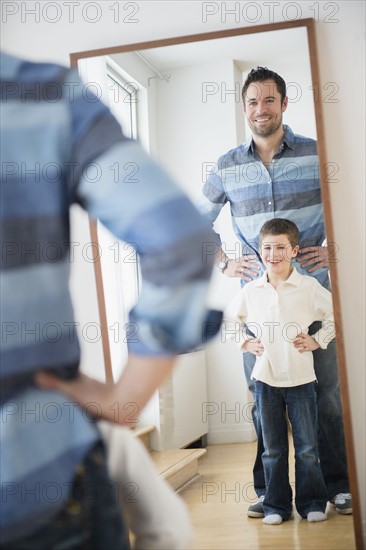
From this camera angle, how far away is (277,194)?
2.41 metres

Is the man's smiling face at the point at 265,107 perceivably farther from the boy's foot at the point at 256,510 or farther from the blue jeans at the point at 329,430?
the boy's foot at the point at 256,510

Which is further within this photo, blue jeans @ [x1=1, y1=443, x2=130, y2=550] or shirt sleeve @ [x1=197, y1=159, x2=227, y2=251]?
shirt sleeve @ [x1=197, y1=159, x2=227, y2=251]

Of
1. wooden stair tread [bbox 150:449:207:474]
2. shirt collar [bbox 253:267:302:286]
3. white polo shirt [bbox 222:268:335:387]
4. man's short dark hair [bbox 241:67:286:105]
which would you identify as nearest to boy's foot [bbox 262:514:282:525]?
wooden stair tread [bbox 150:449:207:474]

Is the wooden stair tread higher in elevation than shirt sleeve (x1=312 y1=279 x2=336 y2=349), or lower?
lower

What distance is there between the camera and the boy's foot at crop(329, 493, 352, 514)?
238cm

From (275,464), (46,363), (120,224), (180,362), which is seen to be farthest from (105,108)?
(275,464)

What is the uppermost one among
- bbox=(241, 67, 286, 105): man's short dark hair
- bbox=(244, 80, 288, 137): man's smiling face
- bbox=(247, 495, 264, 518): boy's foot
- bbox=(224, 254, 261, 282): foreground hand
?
bbox=(241, 67, 286, 105): man's short dark hair

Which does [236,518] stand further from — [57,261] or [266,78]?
[57,261]

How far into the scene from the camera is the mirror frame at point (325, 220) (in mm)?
2371

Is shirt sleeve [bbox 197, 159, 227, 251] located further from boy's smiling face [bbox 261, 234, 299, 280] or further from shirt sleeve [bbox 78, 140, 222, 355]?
shirt sleeve [bbox 78, 140, 222, 355]

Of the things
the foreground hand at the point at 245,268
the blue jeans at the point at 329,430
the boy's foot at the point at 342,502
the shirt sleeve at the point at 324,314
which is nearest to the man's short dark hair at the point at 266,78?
the foreground hand at the point at 245,268

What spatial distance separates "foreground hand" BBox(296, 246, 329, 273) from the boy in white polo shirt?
0.08ft

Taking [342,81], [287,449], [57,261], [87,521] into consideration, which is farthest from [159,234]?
[342,81]

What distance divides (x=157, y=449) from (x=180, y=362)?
0.29 m
